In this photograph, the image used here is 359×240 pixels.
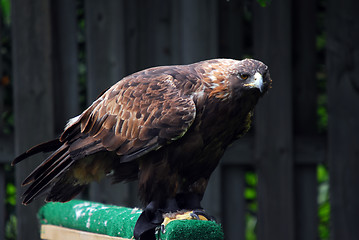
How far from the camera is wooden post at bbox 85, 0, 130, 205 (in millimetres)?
4391

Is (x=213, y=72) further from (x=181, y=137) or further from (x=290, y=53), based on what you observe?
(x=290, y=53)

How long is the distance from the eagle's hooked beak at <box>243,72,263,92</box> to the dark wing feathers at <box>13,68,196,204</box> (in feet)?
0.97

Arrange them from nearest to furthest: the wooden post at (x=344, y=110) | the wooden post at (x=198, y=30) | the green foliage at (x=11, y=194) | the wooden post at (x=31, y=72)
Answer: the wooden post at (x=344, y=110), the wooden post at (x=198, y=30), the wooden post at (x=31, y=72), the green foliage at (x=11, y=194)

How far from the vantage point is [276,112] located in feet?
Result: 14.0

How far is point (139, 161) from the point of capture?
3.29m

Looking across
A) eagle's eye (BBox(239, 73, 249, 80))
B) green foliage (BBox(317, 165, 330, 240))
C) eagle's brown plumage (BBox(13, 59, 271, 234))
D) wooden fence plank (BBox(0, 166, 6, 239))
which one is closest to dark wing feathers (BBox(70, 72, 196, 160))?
eagle's brown plumage (BBox(13, 59, 271, 234))

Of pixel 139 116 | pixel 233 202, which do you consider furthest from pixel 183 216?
pixel 233 202

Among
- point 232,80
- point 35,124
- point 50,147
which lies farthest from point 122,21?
point 232,80

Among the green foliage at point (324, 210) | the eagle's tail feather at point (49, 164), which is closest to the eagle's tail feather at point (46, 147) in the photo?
the eagle's tail feather at point (49, 164)

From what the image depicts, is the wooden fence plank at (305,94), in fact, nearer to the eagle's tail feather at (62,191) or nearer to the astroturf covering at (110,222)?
the astroturf covering at (110,222)

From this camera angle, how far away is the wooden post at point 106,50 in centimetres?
439

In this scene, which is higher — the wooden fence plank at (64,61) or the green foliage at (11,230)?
the wooden fence plank at (64,61)

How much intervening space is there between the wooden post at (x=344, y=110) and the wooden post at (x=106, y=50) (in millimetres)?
1406

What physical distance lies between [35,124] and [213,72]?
1703 millimetres
